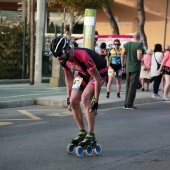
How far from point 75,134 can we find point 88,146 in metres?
1.88

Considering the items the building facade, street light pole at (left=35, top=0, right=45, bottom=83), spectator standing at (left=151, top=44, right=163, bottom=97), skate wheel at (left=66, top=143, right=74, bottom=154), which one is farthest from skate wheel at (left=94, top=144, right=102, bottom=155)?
the building facade

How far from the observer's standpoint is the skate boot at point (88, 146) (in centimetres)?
759

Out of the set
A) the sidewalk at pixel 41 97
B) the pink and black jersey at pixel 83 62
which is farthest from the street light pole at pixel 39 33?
the pink and black jersey at pixel 83 62

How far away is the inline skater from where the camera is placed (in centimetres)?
744

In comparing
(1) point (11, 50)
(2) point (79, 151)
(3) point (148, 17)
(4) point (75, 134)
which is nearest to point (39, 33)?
(1) point (11, 50)

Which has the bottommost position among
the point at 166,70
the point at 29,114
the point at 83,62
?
the point at 29,114

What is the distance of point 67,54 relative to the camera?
24.3ft

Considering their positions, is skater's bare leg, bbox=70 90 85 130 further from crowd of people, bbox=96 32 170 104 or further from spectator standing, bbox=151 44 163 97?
spectator standing, bbox=151 44 163 97

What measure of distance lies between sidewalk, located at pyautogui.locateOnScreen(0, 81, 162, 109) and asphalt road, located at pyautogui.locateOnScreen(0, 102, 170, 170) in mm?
390

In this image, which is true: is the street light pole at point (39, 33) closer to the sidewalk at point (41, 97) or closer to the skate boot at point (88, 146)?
the sidewalk at point (41, 97)

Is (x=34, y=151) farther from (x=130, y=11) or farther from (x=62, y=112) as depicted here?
(x=130, y=11)

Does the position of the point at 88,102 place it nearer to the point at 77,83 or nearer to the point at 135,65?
the point at 77,83

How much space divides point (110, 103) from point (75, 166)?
278 inches

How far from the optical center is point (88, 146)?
25.1ft
